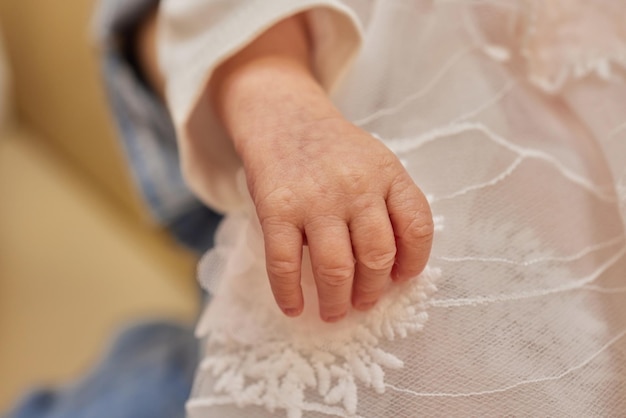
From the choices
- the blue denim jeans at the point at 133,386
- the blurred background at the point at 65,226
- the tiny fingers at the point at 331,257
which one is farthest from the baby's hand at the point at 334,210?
the blurred background at the point at 65,226

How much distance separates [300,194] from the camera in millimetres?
272

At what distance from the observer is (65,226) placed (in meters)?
1.06

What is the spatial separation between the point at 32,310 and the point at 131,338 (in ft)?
1.09

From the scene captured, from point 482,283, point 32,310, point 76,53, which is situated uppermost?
point 482,283

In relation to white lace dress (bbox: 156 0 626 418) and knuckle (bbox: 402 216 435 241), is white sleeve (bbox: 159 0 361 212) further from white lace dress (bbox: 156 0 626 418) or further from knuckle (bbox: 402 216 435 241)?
knuckle (bbox: 402 216 435 241)

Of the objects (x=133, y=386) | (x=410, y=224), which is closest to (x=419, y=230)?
(x=410, y=224)

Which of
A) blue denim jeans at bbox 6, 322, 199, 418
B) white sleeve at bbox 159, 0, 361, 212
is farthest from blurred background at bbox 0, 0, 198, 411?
white sleeve at bbox 159, 0, 361, 212

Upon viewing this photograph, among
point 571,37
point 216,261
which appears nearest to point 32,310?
point 216,261

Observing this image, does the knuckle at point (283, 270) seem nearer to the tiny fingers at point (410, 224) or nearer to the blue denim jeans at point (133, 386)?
the tiny fingers at point (410, 224)

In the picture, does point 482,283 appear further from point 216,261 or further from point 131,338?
point 131,338

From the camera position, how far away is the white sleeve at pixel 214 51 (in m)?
0.35

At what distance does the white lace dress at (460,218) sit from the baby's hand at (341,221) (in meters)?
0.02

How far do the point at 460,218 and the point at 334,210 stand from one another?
66 mm

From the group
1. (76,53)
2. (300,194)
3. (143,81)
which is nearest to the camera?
(300,194)
